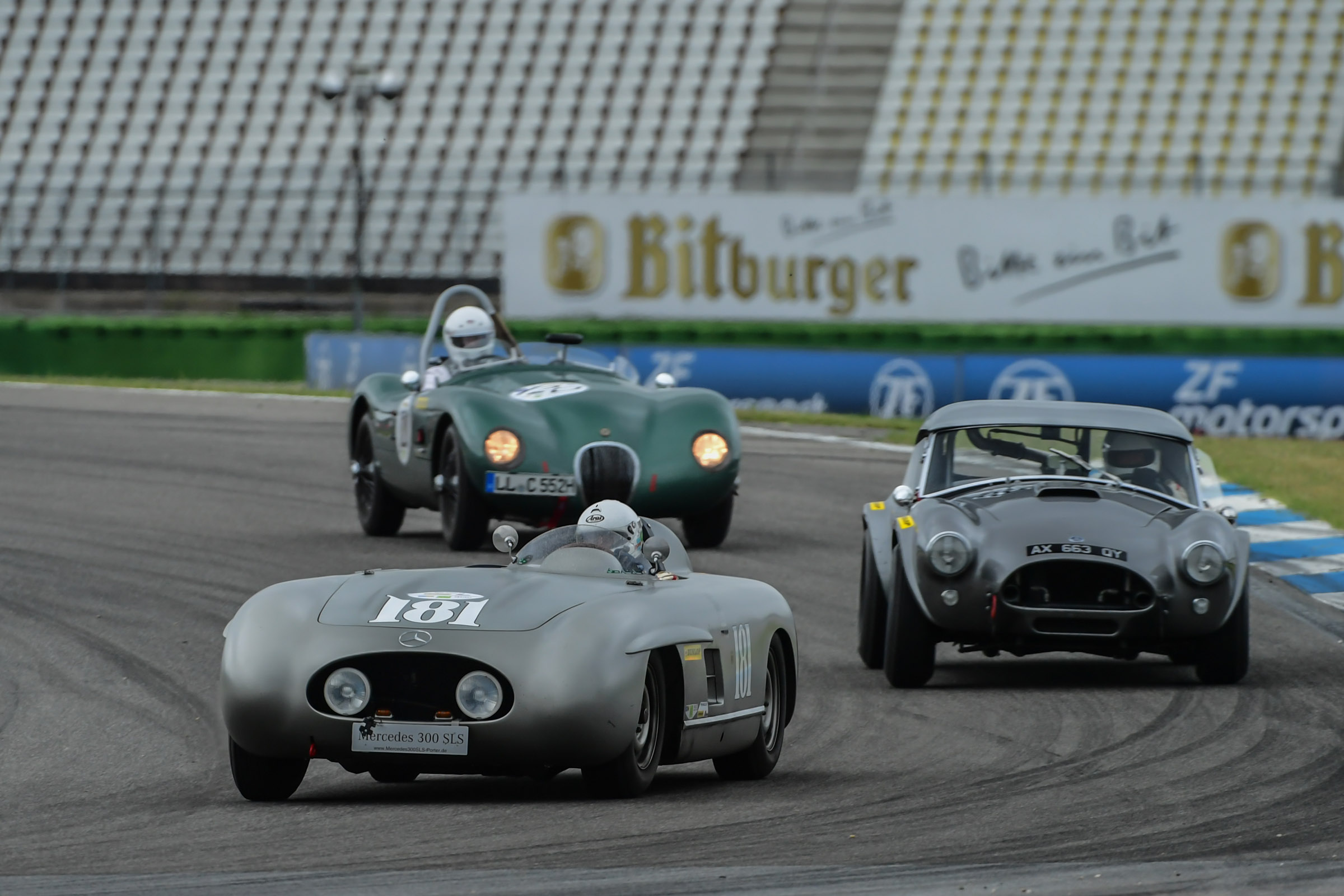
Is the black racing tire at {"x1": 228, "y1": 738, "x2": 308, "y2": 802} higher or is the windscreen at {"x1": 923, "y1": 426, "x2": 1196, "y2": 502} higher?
the windscreen at {"x1": 923, "y1": 426, "x2": 1196, "y2": 502}

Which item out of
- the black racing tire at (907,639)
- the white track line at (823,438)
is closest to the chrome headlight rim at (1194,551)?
the black racing tire at (907,639)

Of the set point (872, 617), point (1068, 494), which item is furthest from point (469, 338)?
point (1068, 494)

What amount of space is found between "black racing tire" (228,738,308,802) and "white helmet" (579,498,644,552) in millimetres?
1197

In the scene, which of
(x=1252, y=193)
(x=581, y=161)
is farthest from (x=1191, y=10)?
(x=581, y=161)

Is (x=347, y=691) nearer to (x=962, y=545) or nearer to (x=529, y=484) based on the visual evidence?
(x=962, y=545)

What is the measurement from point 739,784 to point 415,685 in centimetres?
124

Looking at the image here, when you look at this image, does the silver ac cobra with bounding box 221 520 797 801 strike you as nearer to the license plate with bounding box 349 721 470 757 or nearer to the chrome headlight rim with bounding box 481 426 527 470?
the license plate with bounding box 349 721 470 757

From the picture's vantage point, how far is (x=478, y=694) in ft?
17.8

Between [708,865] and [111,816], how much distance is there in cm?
181

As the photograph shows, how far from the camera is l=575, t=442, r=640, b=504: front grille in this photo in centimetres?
1112

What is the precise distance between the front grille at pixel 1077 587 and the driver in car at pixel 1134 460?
2.65 feet

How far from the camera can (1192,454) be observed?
8.62 metres

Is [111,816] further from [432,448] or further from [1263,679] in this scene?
[432,448]

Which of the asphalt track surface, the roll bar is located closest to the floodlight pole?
the roll bar
